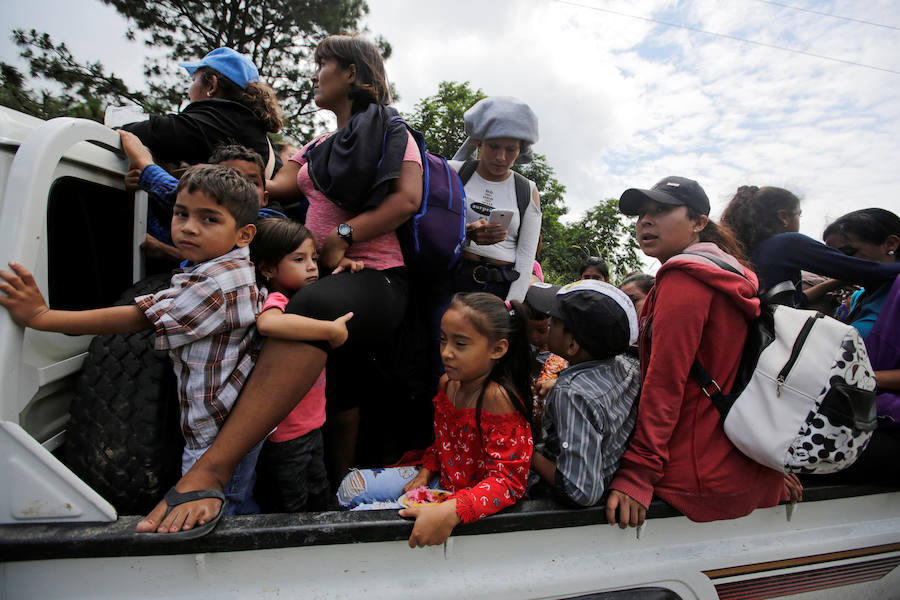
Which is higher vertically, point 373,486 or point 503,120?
point 503,120

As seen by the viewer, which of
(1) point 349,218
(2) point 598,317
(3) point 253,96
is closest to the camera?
(2) point 598,317

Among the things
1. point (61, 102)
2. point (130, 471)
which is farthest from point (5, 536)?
point (61, 102)

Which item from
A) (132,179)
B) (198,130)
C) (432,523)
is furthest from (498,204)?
(432,523)

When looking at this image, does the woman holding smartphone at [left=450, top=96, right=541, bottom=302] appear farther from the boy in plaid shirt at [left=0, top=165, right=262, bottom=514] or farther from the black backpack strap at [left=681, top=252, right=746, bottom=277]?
the boy in plaid shirt at [left=0, top=165, right=262, bottom=514]

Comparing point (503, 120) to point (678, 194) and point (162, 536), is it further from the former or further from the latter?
point (162, 536)

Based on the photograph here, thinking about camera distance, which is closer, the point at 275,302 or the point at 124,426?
the point at 124,426

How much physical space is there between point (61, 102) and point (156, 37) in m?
4.18

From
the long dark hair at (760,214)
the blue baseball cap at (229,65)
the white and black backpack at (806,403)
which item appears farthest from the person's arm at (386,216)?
the long dark hair at (760,214)

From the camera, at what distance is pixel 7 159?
1.28m

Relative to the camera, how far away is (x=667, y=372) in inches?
62.5

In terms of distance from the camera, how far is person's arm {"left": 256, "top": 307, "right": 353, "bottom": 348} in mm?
1486

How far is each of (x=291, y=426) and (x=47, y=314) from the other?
0.82 metres

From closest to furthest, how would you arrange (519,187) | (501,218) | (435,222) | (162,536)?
(162,536) → (435,222) → (501,218) → (519,187)

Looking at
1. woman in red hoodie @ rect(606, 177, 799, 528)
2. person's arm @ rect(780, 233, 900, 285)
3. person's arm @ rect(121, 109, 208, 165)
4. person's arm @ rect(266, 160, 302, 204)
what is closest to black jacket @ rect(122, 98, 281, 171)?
person's arm @ rect(121, 109, 208, 165)
